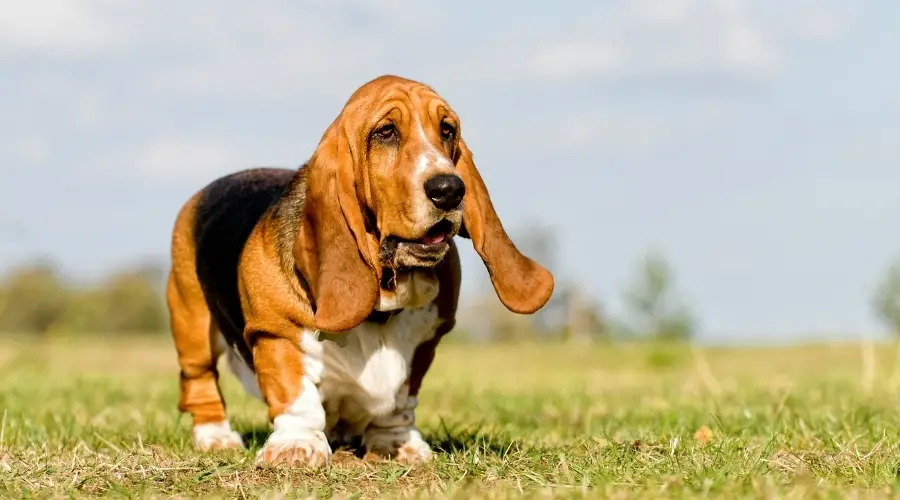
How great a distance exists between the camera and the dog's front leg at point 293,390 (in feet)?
14.7

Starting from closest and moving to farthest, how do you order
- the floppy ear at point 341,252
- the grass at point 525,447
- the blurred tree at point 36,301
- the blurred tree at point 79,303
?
the grass at point 525,447, the floppy ear at point 341,252, the blurred tree at point 79,303, the blurred tree at point 36,301

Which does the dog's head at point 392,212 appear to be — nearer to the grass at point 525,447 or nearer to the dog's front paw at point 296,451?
the dog's front paw at point 296,451

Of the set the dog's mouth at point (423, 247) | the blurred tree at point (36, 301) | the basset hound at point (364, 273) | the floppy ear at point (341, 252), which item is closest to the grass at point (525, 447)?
the basset hound at point (364, 273)

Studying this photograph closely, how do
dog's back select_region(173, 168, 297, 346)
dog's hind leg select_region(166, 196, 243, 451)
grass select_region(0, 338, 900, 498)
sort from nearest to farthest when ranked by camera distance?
1. grass select_region(0, 338, 900, 498)
2. dog's back select_region(173, 168, 297, 346)
3. dog's hind leg select_region(166, 196, 243, 451)

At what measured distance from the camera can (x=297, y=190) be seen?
191 inches

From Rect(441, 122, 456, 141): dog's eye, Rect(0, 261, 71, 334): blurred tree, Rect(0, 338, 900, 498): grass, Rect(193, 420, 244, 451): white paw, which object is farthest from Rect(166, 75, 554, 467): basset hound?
Rect(0, 261, 71, 334): blurred tree

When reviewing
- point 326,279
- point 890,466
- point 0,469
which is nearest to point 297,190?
point 326,279

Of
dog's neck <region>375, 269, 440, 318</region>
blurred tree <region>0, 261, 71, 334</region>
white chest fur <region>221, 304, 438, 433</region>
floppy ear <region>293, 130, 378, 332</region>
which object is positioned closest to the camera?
floppy ear <region>293, 130, 378, 332</region>

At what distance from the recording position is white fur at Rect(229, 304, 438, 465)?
4484mm

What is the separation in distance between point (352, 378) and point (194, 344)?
1.60m

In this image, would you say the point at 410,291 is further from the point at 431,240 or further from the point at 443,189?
the point at 443,189

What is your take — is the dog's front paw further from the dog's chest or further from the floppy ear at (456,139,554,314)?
the floppy ear at (456,139,554,314)

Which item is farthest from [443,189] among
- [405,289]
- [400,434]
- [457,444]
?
[457,444]

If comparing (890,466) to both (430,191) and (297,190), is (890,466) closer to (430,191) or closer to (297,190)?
(430,191)
